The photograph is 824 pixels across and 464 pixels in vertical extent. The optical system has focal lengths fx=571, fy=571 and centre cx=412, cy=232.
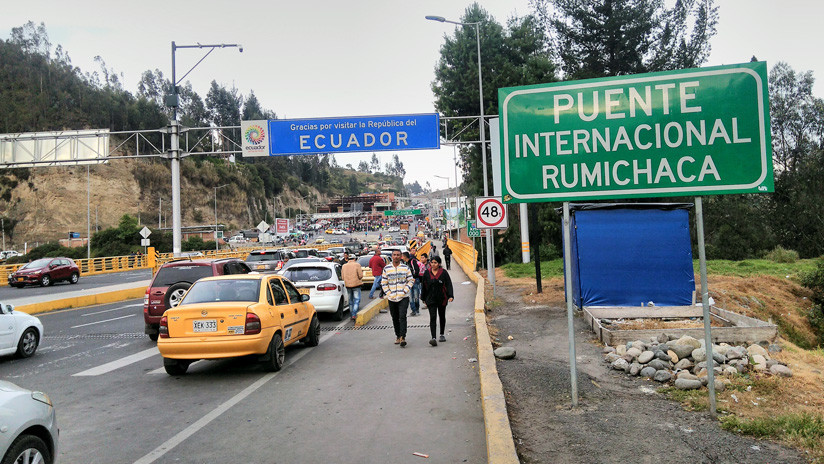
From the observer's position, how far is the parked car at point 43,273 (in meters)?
30.5

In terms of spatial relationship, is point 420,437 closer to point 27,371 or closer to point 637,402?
point 637,402

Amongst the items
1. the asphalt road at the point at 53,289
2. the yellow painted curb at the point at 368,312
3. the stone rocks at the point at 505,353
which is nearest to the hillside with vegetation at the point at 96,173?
the asphalt road at the point at 53,289

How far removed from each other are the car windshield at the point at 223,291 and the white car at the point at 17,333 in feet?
12.7

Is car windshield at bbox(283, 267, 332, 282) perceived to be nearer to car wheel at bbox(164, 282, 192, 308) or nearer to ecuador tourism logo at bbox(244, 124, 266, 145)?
car wheel at bbox(164, 282, 192, 308)

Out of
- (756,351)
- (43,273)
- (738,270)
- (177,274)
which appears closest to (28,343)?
(177,274)

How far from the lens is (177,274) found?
1233 centimetres

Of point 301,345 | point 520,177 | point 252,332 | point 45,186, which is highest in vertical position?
point 45,186

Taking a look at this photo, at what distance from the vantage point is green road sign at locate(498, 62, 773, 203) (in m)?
5.60

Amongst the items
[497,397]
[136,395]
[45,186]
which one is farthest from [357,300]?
[45,186]

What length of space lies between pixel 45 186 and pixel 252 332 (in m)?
80.4

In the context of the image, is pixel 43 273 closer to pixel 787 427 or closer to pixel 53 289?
pixel 53 289

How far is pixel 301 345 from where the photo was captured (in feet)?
36.3

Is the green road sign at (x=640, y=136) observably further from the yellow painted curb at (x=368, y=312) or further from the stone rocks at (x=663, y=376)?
the yellow painted curb at (x=368, y=312)

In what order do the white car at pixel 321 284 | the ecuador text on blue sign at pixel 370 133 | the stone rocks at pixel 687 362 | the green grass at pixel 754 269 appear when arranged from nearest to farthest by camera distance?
1. the stone rocks at pixel 687 362
2. the white car at pixel 321 284
3. the ecuador text on blue sign at pixel 370 133
4. the green grass at pixel 754 269
